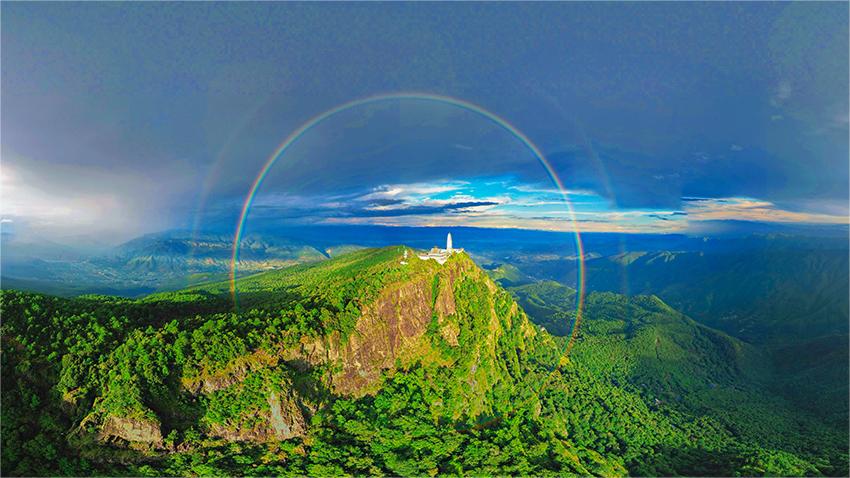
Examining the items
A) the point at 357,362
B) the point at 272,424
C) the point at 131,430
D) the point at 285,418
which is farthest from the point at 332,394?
the point at 131,430

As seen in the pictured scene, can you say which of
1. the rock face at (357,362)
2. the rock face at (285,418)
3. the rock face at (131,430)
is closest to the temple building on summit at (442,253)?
the rock face at (357,362)

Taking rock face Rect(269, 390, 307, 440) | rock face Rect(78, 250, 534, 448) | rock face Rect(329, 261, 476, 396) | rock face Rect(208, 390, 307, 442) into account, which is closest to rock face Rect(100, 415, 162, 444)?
rock face Rect(78, 250, 534, 448)

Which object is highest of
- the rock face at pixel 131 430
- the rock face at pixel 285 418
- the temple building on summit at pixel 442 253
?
the temple building on summit at pixel 442 253

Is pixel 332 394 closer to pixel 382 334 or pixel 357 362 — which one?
pixel 357 362

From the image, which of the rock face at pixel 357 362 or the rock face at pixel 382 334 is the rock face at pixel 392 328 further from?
the rock face at pixel 357 362

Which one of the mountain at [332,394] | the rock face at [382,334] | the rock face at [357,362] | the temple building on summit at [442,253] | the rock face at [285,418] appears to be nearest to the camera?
the mountain at [332,394]

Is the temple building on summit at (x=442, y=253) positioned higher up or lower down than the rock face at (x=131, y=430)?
higher up

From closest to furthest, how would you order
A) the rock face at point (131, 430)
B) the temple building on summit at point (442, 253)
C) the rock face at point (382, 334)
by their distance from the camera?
the rock face at point (131, 430) → the rock face at point (382, 334) → the temple building on summit at point (442, 253)
